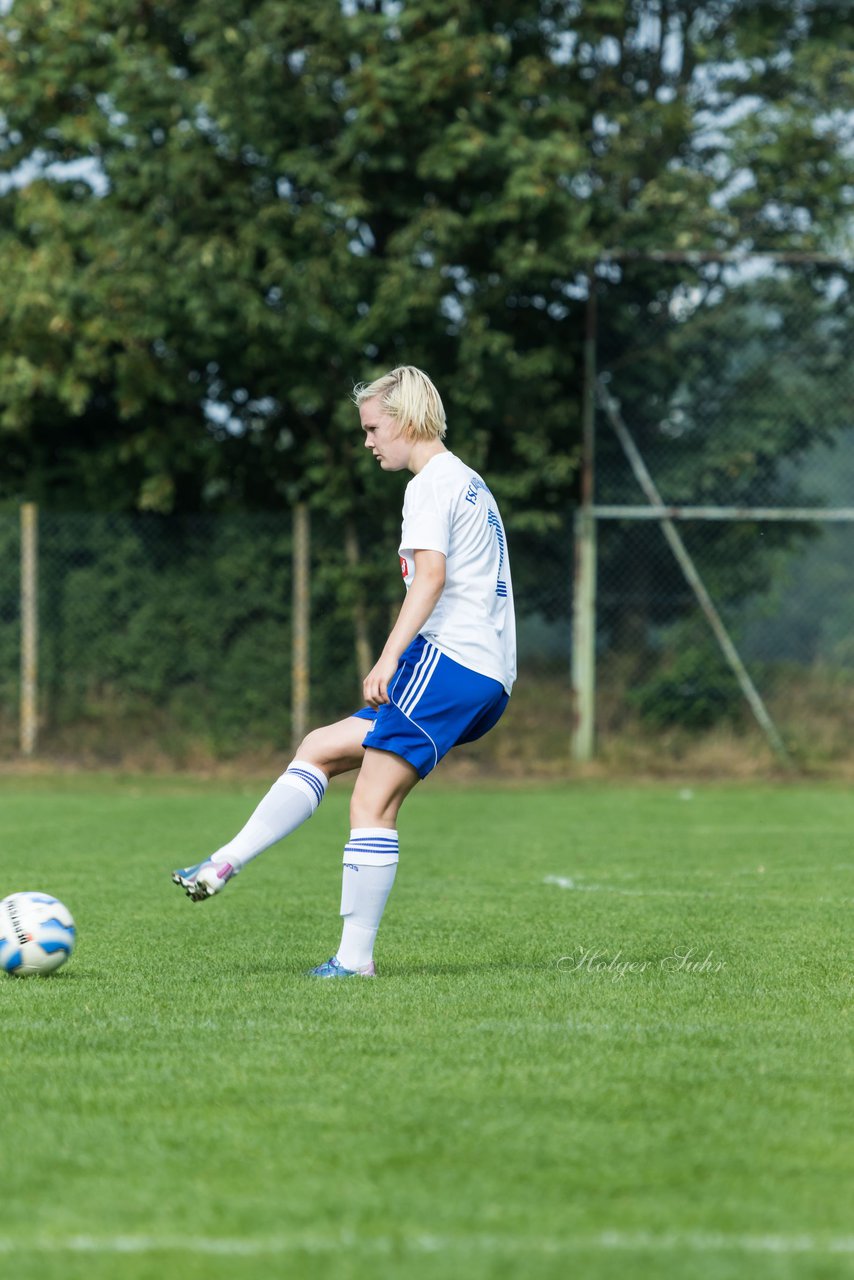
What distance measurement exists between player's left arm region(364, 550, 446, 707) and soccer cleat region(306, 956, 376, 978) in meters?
0.90

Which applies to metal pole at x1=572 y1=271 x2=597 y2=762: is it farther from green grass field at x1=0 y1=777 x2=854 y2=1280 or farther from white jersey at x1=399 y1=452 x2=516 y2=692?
white jersey at x1=399 y1=452 x2=516 y2=692

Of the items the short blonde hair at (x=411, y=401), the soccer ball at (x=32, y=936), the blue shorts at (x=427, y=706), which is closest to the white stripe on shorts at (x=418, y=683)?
the blue shorts at (x=427, y=706)

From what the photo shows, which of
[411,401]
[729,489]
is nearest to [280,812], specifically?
[411,401]

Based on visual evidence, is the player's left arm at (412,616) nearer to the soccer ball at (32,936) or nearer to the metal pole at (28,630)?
the soccer ball at (32,936)

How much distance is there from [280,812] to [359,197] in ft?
34.9

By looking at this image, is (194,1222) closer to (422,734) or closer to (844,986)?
(422,734)

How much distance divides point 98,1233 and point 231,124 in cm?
1336

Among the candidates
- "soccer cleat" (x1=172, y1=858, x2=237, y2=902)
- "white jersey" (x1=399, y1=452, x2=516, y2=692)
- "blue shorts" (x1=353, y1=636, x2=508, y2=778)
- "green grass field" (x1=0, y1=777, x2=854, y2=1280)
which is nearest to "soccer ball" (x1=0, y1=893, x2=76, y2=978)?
"green grass field" (x1=0, y1=777, x2=854, y2=1280)

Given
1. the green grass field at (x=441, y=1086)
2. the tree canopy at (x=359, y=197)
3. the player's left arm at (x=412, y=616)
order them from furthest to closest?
1. the tree canopy at (x=359, y=197)
2. the player's left arm at (x=412, y=616)
3. the green grass field at (x=441, y=1086)

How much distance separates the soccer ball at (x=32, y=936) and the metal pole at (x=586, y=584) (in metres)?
10.4

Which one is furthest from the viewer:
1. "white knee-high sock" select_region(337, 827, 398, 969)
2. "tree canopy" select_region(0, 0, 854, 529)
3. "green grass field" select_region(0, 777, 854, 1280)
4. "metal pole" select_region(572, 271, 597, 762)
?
"metal pole" select_region(572, 271, 597, 762)

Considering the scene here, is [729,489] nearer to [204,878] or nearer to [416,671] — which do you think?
[416,671]

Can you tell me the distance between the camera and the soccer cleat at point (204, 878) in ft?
18.3

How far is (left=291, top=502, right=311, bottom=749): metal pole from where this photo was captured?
52.9 ft
